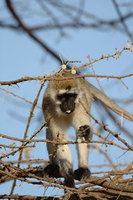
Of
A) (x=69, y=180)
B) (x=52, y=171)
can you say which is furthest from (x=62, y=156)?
(x=69, y=180)

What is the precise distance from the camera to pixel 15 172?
2969mm

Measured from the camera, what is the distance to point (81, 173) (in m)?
4.09

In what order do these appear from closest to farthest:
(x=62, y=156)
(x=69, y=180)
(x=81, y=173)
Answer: (x=69, y=180) < (x=81, y=173) < (x=62, y=156)

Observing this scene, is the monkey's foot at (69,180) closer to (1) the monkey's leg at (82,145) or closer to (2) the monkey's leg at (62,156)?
(2) the monkey's leg at (62,156)

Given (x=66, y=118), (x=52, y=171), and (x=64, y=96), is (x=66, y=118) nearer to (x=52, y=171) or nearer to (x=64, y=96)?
(x=64, y=96)

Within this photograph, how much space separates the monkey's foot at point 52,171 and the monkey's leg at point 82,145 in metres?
0.25

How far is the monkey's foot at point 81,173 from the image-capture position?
4.04m

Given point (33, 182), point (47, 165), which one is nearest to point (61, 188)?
point (33, 182)

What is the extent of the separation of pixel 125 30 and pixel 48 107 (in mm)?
2787

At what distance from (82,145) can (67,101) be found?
593mm

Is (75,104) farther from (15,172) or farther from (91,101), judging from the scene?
(15,172)

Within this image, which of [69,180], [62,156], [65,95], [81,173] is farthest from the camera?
[65,95]

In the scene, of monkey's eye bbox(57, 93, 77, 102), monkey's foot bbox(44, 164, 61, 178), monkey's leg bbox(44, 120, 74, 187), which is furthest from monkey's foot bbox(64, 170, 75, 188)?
monkey's eye bbox(57, 93, 77, 102)

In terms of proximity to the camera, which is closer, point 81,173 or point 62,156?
point 81,173
